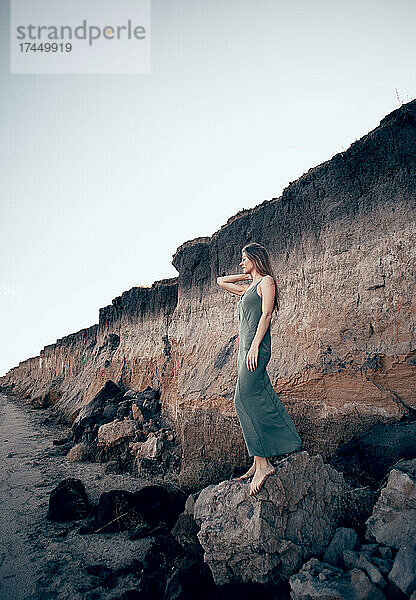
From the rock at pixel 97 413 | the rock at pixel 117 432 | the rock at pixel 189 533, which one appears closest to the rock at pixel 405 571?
the rock at pixel 189 533

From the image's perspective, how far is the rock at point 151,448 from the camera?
21.3 feet

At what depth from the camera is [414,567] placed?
79.0 inches

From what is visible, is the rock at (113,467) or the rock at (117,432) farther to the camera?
the rock at (117,432)

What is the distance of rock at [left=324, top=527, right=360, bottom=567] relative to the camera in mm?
2424

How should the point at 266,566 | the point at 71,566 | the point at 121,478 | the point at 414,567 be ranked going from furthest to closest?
the point at 121,478, the point at 71,566, the point at 266,566, the point at 414,567

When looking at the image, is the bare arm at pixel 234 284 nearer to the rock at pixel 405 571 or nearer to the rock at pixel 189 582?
the rock at pixel 405 571

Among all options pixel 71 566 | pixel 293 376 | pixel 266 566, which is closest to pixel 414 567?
pixel 266 566

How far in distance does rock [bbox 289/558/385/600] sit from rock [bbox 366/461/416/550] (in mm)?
362

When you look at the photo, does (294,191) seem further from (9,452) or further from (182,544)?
(9,452)

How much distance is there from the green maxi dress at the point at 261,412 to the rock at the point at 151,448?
401 centimetres

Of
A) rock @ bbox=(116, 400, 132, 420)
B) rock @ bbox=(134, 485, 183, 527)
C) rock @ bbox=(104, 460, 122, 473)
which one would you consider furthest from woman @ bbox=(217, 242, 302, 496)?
rock @ bbox=(116, 400, 132, 420)

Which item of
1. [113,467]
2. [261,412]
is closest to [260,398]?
[261,412]

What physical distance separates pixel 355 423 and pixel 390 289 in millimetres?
1593

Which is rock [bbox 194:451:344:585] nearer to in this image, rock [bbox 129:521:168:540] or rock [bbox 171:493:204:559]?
rock [bbox 171:493:204:559]
